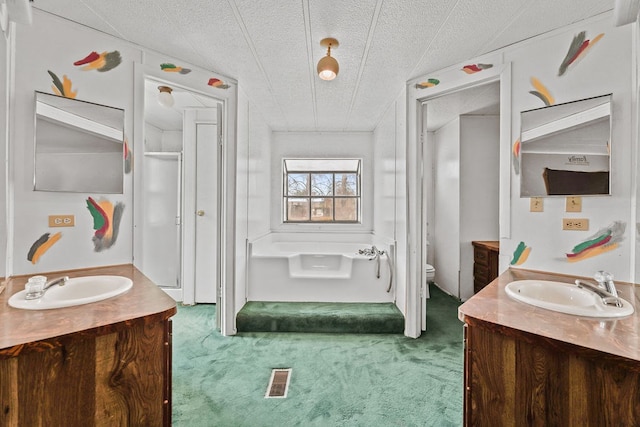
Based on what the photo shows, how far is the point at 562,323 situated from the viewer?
1.01 m

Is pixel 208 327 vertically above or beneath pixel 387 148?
beneath

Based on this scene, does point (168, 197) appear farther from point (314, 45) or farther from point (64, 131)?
point (314, 45)

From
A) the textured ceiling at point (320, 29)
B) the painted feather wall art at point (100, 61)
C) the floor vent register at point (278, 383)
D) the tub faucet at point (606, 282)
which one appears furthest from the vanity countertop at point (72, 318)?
the tub faucet at point (606, 282)

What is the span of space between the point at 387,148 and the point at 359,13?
192cm

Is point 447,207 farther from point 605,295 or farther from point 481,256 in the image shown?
point 605,295

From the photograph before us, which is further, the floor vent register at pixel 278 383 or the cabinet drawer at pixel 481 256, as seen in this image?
the cabinet drawer at pixel 481 256

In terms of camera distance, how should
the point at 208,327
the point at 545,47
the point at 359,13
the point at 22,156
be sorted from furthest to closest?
1. the point at 208,327
2. the point at 545,47
3. the point at 359,13
4. the point at 22,156

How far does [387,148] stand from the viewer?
347cm

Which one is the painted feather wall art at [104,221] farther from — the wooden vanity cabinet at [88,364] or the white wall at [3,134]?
the wooden vanity cabinet at [88,364]

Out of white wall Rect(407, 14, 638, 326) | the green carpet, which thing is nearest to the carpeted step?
the green carpet

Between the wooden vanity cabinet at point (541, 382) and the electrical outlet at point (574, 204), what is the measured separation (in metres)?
1.18

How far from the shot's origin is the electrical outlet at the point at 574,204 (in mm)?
1691

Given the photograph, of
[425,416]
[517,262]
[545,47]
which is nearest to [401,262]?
[517,262]

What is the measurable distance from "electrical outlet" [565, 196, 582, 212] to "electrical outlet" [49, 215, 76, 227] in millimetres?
3013
